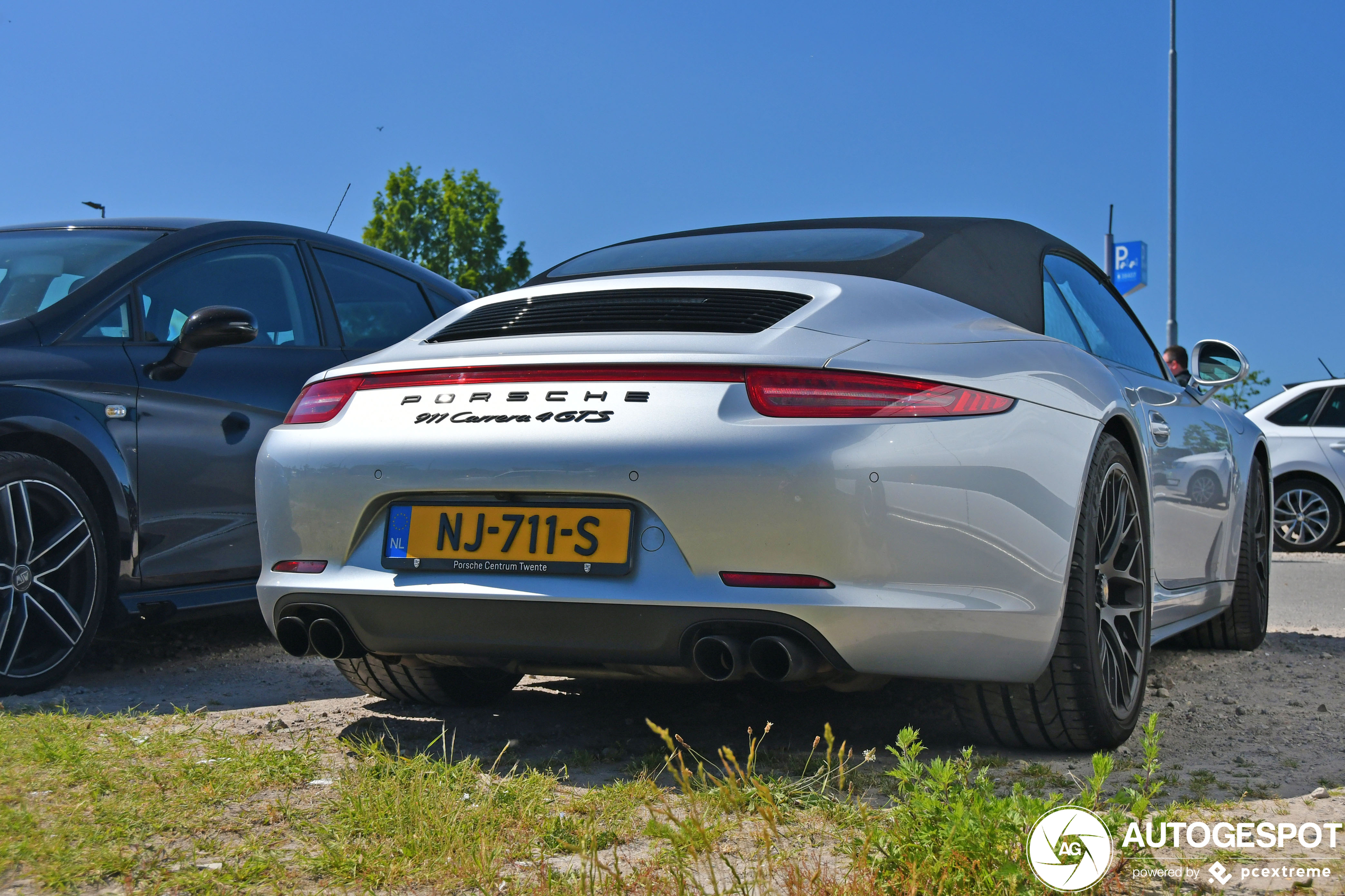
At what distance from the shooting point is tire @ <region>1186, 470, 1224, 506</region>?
4438mm

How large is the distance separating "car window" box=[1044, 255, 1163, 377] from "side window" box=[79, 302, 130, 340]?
10.4 ft

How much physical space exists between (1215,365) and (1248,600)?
3.25ft

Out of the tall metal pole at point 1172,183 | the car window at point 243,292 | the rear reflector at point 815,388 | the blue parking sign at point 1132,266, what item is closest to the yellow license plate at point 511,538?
the rear reflector at point 815,388

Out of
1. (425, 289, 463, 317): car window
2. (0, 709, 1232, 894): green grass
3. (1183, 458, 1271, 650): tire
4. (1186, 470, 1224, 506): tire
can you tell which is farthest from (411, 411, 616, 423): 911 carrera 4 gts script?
(1183, 458, 1271, 650): tire

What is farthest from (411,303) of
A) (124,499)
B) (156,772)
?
(156,772)

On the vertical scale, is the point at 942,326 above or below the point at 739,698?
above

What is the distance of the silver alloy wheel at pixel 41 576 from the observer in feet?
13.6

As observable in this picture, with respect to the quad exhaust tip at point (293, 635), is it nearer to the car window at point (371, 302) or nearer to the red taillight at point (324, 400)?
the red taillight at point (324, 400)

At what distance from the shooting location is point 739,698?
4141 mm

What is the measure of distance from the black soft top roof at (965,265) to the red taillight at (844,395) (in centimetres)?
62

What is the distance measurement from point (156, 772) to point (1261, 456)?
15.6 feet

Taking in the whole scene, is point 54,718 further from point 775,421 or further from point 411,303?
point 411,303

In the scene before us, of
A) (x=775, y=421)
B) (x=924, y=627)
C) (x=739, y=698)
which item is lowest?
(x=739, y=698)

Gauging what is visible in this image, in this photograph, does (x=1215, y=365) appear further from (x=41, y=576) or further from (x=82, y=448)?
(x=41, y=576)
